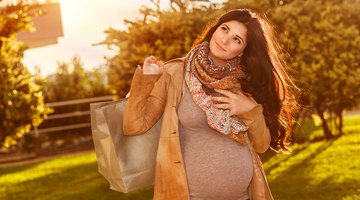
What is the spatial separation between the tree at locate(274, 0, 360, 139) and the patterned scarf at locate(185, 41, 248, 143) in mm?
8635

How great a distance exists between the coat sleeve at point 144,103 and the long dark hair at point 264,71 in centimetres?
51

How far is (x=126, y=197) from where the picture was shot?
10523mm

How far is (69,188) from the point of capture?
40.2ft

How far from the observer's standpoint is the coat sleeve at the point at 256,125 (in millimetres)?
4629

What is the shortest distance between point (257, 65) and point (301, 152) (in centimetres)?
916

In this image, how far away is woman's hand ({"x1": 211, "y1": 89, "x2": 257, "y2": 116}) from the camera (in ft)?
14.8

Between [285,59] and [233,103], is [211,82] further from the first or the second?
[285,59]

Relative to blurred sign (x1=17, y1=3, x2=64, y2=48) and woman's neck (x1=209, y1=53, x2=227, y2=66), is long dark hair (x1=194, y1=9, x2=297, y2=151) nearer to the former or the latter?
woman's neck (x1=209, y1=53, x2=227, y2=66)

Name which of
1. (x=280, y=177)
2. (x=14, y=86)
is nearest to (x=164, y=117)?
(x=280, y=177)

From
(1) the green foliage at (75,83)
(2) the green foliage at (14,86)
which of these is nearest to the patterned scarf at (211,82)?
(2) the green foliage at (14,86)

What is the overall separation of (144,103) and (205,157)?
496 mm

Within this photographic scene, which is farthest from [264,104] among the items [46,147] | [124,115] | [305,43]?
[46,147]

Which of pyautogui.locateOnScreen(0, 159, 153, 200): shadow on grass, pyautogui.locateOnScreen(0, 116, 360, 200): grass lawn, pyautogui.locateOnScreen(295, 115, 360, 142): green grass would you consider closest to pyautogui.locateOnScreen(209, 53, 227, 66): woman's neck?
pyautogui.locateOnScreen(0, 116, 360, 200): grass lawn

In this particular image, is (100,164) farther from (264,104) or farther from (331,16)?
(331,16)
